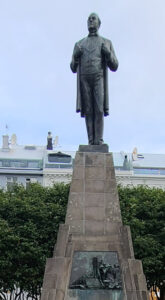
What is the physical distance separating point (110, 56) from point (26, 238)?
15.0 metres

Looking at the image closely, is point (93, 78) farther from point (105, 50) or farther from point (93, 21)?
point (93, 21)

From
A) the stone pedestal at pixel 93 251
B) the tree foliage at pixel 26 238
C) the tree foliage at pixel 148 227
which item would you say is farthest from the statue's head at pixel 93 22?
the tree foliage at pixel 26 238

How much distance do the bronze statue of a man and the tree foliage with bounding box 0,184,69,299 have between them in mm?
13502

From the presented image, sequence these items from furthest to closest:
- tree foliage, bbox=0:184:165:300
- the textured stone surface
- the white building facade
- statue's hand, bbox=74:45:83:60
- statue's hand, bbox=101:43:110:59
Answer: the white building facade
tree foliage, bbox=0:184:165:300
statue's hand, bbox=74:45:83:60
statue's hand, bbox=101:43:110:59
the textured stone surface

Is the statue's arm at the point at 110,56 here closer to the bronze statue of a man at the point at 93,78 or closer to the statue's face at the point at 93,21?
the bronze statue of a man at the point at 93,78

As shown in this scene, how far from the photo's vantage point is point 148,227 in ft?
93.2

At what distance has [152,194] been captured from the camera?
30531 millimetres

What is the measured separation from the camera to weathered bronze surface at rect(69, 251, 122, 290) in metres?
12.0

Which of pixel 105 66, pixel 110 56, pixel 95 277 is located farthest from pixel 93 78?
pixel 95 277

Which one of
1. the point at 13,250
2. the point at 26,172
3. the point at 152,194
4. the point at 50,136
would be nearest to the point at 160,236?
the point at 152,194

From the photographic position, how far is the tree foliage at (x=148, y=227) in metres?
→ 27.0

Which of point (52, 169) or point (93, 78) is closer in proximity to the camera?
point (93, 78)

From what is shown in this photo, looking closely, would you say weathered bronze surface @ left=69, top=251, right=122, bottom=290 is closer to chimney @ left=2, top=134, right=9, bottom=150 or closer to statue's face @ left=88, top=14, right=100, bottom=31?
statue's face @ left=88, top=14, right=100, bottom=31

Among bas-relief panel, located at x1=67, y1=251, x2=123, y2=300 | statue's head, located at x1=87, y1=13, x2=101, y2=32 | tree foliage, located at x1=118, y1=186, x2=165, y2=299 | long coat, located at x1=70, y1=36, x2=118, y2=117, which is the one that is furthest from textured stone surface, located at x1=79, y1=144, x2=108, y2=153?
tree foliage, located at x1=118, y1=186, x2=165, y2=299
